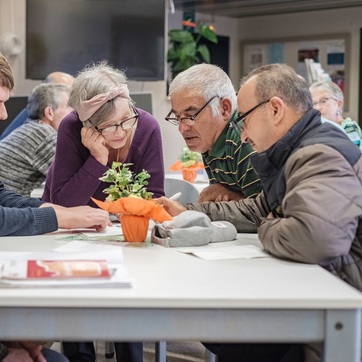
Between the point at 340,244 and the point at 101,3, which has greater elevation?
the point at 101,3

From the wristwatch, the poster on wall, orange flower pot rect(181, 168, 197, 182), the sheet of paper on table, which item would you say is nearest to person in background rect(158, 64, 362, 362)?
the sheet of paper on table

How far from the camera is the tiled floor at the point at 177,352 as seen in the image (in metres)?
3.68

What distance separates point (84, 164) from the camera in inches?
114

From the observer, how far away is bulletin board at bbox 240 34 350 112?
10.7 metres

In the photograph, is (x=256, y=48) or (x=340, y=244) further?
(x=256, y=48)

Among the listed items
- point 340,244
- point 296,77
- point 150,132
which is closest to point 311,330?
point 340,244

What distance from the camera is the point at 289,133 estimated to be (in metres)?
2.10

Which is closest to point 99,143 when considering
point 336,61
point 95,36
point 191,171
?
point 191,171

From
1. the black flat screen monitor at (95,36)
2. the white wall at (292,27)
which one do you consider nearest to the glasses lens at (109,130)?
the black flat screen monitor at (95,36)

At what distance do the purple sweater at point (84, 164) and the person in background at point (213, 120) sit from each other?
0.73 ft

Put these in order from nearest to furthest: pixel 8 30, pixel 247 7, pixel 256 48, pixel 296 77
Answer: pixel 296 77 → pixel 8 30 → pixel 247 7 → pixel 256 48

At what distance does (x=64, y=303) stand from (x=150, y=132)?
1.62 m

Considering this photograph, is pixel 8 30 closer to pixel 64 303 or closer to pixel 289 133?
pixel 289 133

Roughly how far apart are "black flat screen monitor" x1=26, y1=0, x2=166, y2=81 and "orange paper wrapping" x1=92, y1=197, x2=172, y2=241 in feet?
15.2
